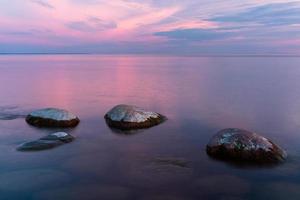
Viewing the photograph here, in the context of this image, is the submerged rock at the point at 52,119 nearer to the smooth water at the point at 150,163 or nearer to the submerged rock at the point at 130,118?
the smooth water at the point at 150,163

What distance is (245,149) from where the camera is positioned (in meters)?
13.8

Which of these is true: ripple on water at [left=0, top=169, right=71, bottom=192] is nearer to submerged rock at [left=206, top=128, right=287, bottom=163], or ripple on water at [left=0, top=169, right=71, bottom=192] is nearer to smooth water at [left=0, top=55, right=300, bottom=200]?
smooth water at [left=0, top=55, right=300, bottom=200]

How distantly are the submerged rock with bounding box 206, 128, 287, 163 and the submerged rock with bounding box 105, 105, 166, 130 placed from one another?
17.3 ft

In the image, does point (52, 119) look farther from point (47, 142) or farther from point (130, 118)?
point (130, 118)

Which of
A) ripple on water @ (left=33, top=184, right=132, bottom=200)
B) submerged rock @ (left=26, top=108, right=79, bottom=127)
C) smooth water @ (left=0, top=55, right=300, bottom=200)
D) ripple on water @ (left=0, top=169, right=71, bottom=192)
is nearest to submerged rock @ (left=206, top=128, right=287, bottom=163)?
smooth water @ (left=0, top=55, right=300, bottom=200)

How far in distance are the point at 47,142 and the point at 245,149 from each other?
8.02 metres

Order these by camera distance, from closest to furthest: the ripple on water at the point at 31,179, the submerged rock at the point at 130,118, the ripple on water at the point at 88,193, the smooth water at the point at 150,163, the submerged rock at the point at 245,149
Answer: the ripple on water at the point at 88,193
the smooth water at the point at 150,163
the ripple on water at the point at 31,179
the submerged rock at the point at 245,149
the submerged rock at the point at 130,118

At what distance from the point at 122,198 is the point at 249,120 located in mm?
12573

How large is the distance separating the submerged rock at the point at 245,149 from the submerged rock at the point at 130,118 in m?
5.27

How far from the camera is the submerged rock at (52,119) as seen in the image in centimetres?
1898

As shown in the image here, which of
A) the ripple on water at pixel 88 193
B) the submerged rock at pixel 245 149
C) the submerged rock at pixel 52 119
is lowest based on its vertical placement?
the submerged rock at pixel 52 119

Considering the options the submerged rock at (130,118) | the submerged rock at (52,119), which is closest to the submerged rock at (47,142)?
the submerged rock at (52,119)

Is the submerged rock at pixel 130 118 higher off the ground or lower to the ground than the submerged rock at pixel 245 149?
lower

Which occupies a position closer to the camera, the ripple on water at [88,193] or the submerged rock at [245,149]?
the ripple on water at [88,193]
